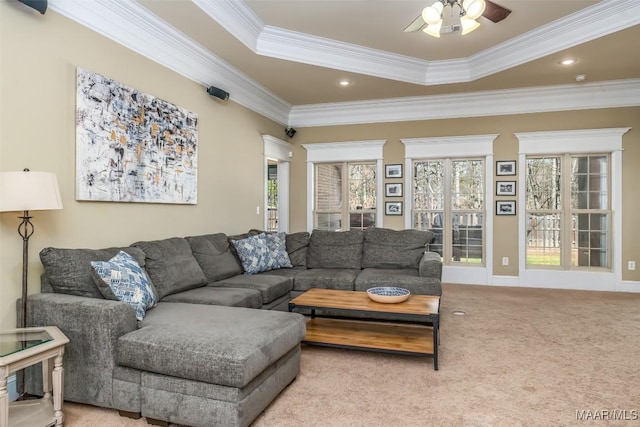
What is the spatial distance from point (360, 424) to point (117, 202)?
256 cm

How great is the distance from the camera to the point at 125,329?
221 cm

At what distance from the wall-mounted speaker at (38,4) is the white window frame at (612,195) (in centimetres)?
578

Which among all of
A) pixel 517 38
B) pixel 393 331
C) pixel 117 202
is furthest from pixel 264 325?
pixel 517 38

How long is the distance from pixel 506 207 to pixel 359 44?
3313mm

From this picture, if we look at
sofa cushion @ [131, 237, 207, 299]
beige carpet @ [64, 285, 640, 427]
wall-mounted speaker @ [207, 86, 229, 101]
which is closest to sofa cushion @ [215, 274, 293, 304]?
sofa cushion @ [131, 237, 207, 299]

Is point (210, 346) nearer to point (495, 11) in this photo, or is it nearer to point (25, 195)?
point (25, 195)

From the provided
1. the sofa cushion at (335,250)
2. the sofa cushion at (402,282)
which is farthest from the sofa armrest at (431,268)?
the sofa cushion at (335,250)

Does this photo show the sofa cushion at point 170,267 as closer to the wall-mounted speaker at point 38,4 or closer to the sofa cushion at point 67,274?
the sofa cushion at point 67,274

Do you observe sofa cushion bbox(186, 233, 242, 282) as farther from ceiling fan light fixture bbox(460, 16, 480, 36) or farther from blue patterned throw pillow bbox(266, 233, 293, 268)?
ceiling fan light fixture bbox(460, 16, 480, 36)

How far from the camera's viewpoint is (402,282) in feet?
12.9

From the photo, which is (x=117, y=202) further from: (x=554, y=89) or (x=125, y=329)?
(x=554, y=89)

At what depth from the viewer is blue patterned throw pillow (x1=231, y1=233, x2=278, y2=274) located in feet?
14.0

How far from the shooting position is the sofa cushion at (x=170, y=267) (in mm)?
3131

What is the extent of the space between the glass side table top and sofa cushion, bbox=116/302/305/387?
37cm
